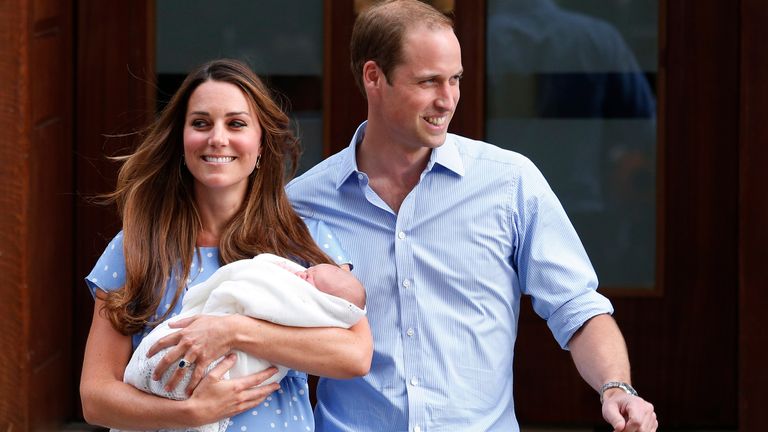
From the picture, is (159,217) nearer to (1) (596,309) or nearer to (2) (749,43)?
(1) (596,309)

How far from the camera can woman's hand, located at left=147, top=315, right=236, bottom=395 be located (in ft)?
8.95

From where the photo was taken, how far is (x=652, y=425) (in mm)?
2828

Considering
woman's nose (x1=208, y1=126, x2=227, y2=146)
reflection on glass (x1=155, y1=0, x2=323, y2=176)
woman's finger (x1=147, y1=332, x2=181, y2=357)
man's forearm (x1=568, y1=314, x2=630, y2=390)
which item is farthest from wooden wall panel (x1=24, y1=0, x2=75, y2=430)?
man's forearm (x1=568, y1=314, x2=630, y2=390)

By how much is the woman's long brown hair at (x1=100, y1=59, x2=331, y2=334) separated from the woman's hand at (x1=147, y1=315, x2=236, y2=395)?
130mm

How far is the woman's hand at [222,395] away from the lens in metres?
2.74

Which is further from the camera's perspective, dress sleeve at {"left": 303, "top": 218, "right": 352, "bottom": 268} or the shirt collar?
the shirt collar

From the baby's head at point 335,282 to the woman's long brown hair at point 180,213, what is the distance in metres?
0.07

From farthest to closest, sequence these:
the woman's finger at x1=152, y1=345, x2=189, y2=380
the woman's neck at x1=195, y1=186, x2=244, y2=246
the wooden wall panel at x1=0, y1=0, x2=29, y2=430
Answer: the wooden wall panel at x1=0, y1=0, x2=29, y2=430, the woman's neck at x1=195, y1=186, x2=244, y2=246, the woman's finger at x1=152, y1=345, x2=189, y2=380

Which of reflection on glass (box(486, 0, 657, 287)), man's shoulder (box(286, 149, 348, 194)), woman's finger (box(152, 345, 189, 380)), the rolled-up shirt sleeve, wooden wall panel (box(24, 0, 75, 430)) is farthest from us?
reflection on glass (box(486, 0, 657, 287))

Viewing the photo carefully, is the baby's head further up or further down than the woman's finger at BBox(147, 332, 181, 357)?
further up

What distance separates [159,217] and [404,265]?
0.51 m

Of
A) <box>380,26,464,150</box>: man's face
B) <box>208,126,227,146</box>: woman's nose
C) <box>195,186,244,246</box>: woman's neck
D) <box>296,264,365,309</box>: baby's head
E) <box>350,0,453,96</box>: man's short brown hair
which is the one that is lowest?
<box>296,264,365,309</box>: baby's head

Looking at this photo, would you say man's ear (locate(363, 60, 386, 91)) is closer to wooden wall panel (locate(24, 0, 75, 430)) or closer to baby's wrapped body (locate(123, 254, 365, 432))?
baby's wrapped body (locate(123, 254, 365, 432))

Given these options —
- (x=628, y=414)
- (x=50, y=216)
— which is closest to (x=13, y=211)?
(x=50, y=216)
